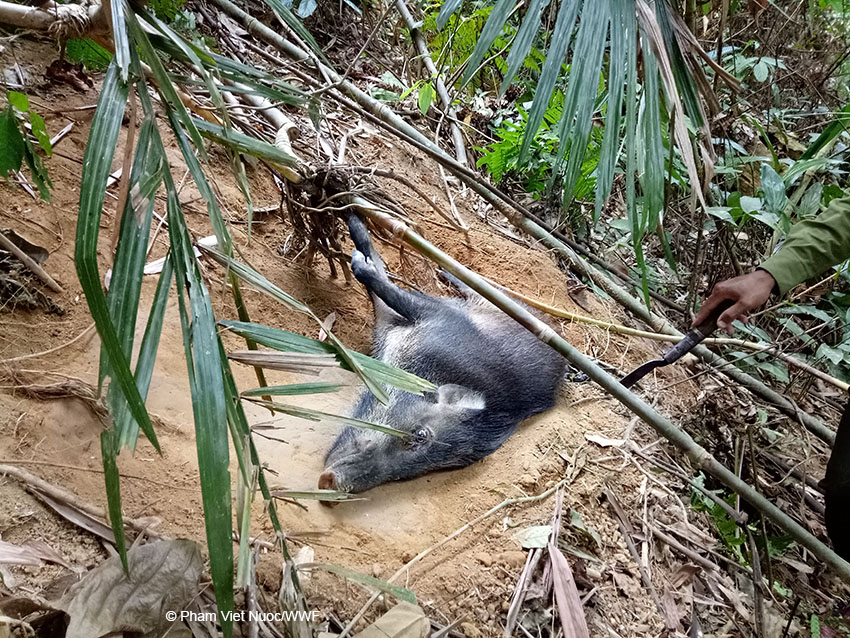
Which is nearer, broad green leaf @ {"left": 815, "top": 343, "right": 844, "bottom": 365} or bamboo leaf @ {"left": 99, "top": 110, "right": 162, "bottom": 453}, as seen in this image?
bamboo leaf @ {"left": 99, "top": 110, "right": 162, "bottom": 453}

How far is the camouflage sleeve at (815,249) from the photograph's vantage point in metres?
2.29

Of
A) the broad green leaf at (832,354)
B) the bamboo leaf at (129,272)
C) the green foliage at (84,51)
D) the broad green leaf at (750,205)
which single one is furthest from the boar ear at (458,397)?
the bamboo leaf at (129,272)

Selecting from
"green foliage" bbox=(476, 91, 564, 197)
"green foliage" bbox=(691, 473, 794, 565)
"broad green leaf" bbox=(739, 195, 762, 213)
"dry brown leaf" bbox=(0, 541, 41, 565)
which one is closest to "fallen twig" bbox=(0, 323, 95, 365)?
"dry brown leaf" bbox=(0, 541, 41, 565)

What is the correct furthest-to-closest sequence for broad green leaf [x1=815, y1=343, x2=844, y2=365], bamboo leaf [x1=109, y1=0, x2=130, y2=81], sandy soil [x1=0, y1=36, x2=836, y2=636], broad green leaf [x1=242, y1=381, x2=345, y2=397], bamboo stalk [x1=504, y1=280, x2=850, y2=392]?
broad green leaf [x1=815, y1=343, x2=844, y2=365] → bamboo stalk [x1=504, y1=280, x2=850, y2=392] → sandy soil [x1=0, y1=36, x2=836, y2=636] → broad green leaf [x1=242, y1=381, x2=345, y2=397] → bamboo leaf [x1=109, y1=0, x2=130, y2=81]

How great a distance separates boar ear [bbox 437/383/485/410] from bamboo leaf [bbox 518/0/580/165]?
1907 millimetres

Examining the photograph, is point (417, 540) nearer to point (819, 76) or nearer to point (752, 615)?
point (752, 615)

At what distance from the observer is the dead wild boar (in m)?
2.99

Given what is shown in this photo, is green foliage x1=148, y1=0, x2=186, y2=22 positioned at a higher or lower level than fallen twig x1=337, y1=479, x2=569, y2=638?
higher

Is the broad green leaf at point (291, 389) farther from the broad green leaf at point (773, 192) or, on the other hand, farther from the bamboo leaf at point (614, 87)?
the broad green leaf at point (773, 192)

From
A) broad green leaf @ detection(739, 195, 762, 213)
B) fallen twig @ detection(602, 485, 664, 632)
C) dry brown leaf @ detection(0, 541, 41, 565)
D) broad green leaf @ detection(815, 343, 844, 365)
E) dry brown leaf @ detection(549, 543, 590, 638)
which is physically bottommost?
dry brown leaf @ detection(0, 541, 41, 565)

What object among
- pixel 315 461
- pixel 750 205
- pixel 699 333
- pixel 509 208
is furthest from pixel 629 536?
pixel 509 208

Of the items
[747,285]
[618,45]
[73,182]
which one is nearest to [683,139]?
[618,45]

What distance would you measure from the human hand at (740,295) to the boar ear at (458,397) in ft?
4.66

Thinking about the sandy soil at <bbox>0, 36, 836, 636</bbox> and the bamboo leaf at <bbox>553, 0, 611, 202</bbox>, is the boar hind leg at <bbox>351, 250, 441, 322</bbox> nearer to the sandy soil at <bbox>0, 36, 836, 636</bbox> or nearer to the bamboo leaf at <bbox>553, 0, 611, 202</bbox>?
the sandy soil at <bbox>0, 36, 836, 636</bbox>
